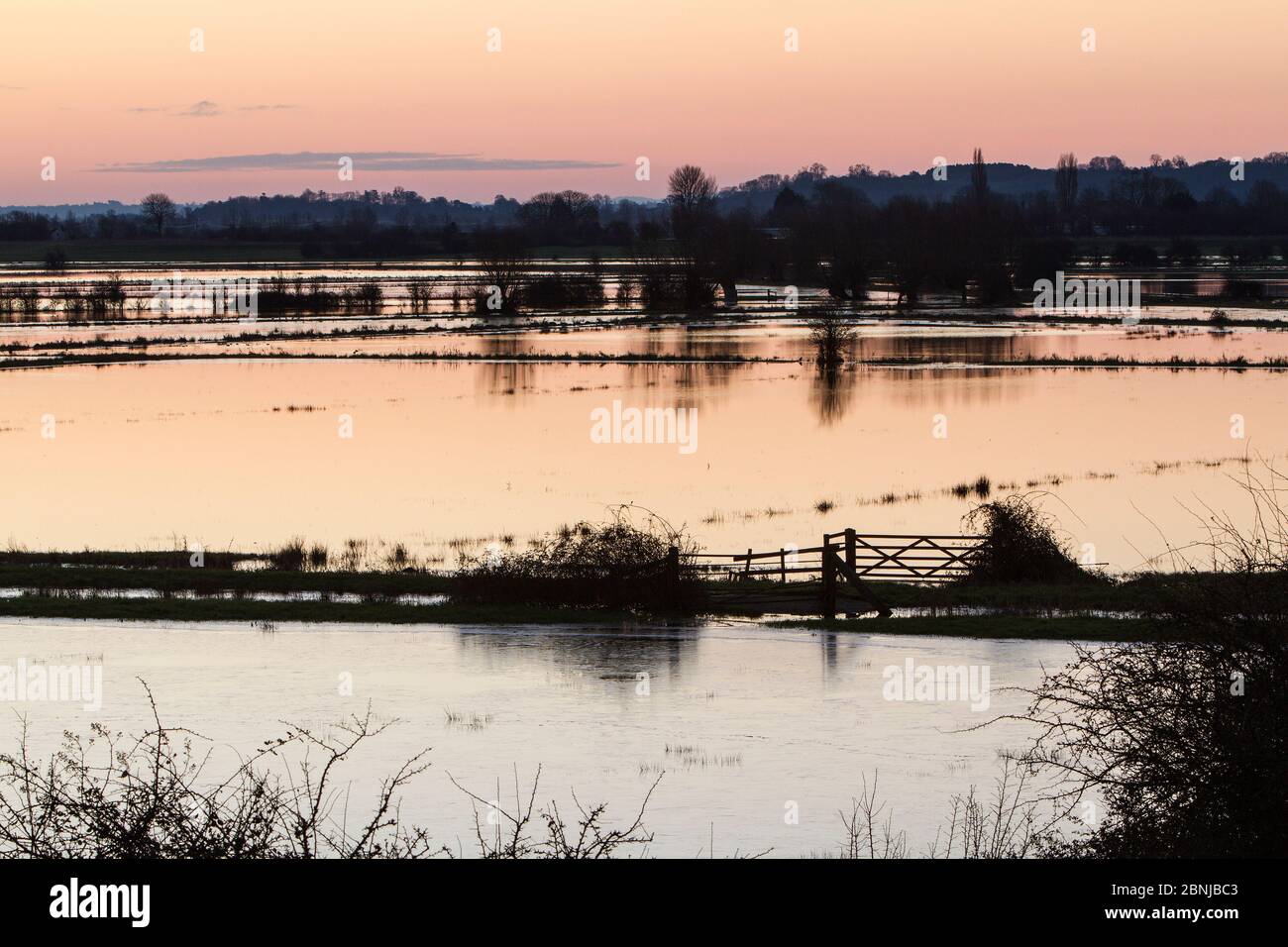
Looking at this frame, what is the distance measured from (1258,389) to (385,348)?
49033 millimetres

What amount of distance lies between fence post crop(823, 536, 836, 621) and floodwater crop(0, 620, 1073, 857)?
1899mm

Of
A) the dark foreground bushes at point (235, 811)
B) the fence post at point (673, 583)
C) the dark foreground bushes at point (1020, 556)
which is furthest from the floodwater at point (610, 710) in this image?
the dark foreground bushes at point (1020, 556)

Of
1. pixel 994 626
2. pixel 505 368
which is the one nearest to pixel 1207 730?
pixel 994 626

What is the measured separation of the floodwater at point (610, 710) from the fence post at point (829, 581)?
1899 mm

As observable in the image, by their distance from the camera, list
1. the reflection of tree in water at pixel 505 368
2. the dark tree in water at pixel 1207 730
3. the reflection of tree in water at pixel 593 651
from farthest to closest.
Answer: the reflection of tree in water at pixel 505 368
the reflection of tree in water at pixel 593 651
the dark tree in water at pixel 1207 730

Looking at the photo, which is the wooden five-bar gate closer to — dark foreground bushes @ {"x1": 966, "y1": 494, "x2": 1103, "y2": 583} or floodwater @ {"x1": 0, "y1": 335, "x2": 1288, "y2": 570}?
dark foreground bushes @ {"x1": 966, "y1": 494, "x2": 1103, "y2": 583}

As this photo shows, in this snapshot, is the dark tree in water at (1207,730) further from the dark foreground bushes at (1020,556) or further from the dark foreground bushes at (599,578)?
the dark foreground bushes at (1020,556)

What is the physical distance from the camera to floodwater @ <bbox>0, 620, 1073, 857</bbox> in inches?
731

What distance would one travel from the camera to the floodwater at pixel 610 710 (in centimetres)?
1856

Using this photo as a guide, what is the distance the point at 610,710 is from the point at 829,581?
31.3ft

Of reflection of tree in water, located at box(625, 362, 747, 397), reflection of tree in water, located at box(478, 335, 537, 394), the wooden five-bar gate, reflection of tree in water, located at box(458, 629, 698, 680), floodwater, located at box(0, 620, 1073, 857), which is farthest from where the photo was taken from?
reflection of tree in water, located at box(478, 335, 537, 394)

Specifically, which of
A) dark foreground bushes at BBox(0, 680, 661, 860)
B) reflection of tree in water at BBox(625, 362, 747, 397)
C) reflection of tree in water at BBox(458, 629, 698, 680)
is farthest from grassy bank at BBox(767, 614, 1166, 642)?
reflection of tree in water at BBox(625, 362, 747, 397)

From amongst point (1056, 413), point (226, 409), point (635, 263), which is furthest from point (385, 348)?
point (635, 263)
